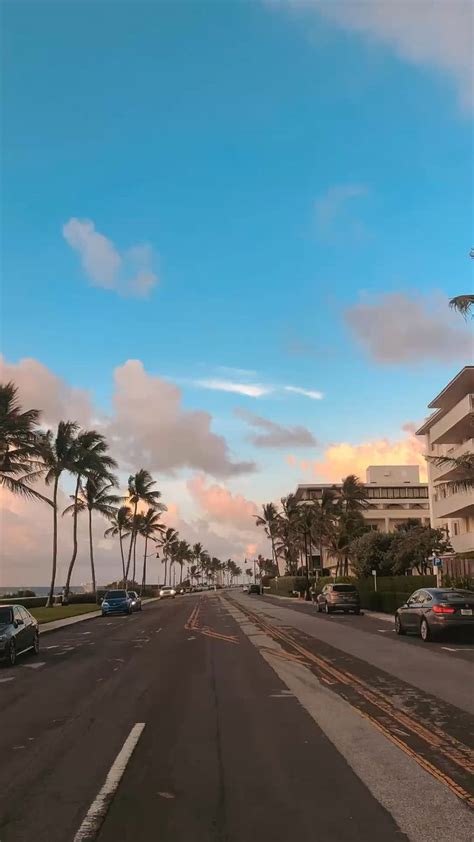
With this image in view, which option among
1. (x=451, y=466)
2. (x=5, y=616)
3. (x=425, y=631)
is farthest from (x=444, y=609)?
(x=451, y=466)

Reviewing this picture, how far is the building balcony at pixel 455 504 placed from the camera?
1555 inches

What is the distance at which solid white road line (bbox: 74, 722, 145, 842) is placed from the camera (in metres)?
5.02

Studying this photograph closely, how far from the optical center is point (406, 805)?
5406 mm

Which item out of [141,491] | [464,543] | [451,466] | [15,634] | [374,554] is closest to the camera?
[15,634]

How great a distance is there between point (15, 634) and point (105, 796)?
11.4m

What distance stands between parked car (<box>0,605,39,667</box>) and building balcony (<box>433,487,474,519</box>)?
27384mm

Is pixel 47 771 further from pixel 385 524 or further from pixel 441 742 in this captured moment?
pixel 385 524

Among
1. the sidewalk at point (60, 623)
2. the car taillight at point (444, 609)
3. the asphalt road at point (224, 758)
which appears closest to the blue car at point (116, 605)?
the sidewalk at point (60, 623)

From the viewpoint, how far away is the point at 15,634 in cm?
1630

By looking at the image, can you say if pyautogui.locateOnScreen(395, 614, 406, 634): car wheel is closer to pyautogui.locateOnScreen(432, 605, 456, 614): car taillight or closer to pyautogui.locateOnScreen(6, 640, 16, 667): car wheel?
pyautogui.locateOnScreen(432, 605, 456, 614): car taillight

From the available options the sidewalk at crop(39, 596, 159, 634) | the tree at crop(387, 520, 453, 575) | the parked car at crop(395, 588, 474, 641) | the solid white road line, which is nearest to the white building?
the tree at crop(387, 520, 453, 575)

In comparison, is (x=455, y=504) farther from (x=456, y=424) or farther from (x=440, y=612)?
(x=440, y=612)

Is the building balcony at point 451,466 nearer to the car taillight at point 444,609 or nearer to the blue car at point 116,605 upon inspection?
the car taillight at point 444,609

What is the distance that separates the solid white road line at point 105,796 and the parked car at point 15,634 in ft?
29.0
